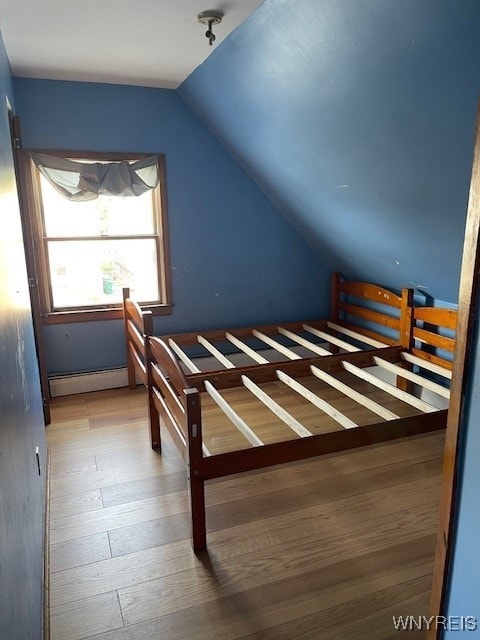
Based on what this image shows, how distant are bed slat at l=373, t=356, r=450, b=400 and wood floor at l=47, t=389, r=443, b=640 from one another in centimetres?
41

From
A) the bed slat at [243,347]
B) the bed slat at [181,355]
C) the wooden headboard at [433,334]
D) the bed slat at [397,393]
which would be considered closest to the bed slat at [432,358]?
the wooden headboard at [433,334]

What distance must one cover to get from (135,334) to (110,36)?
6.09 ft

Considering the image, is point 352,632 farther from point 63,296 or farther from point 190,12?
point 63,296

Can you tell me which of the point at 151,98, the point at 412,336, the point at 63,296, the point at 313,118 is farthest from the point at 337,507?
the point at 151,98

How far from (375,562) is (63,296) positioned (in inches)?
115

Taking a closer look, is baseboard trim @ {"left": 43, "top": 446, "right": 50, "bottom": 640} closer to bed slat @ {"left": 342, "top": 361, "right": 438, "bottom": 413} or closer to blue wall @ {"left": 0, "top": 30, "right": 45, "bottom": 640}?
blue wall @ {"left": 0, "top": 30, "right": 45, "bottom": 640}

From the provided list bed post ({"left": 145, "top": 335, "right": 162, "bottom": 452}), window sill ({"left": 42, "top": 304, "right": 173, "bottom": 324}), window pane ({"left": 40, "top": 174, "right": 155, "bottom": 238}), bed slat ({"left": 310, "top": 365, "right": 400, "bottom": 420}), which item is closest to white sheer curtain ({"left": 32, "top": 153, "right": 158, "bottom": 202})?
window pane ({"left": 40, "top": 174, "right": 155, "bottom": 238})

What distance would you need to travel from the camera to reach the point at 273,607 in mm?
1761

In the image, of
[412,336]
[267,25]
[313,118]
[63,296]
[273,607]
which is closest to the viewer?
[273,607]

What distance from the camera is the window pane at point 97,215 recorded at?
356 cm

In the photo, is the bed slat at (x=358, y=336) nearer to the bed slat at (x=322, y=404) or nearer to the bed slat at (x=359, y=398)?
the bed slat at (x=359, y=398)

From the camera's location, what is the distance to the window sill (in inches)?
143

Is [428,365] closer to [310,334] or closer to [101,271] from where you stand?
[310,334]

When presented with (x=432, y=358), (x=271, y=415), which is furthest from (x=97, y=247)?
(x=432, y=358)
